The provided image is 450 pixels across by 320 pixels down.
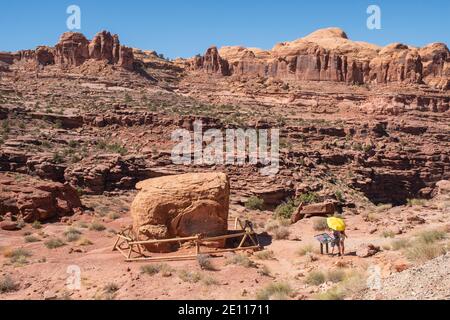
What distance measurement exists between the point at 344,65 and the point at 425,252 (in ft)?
198

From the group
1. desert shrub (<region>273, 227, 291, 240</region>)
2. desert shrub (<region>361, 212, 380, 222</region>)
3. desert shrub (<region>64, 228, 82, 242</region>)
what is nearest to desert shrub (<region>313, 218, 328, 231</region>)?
desert shrub (<region>273, 227, 291, 240</region>)

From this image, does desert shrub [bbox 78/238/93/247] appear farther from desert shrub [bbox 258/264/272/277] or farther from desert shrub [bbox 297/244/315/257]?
desert shrub [bbox 297/244/315/257]

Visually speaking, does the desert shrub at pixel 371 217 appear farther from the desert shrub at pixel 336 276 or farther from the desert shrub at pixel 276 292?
the desert shrub at pixel 276 292

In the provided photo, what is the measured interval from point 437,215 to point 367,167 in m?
17.6

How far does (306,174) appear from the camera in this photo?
27.8 metres

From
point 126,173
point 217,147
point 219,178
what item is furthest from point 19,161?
point 219,178

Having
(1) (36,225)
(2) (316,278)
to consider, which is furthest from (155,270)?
(1) (36,225)

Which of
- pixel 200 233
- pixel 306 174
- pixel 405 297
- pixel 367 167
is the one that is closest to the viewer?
pixel 405 297

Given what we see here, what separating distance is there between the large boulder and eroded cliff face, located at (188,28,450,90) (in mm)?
51290

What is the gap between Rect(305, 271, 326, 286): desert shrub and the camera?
28.9 ft

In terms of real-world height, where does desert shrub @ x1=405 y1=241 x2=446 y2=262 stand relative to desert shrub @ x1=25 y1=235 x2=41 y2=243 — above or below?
above

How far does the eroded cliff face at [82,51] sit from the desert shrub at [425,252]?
51274mm

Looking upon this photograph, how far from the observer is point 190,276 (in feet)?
31.9

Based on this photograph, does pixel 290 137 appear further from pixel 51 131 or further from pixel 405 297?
pixel 405 297
